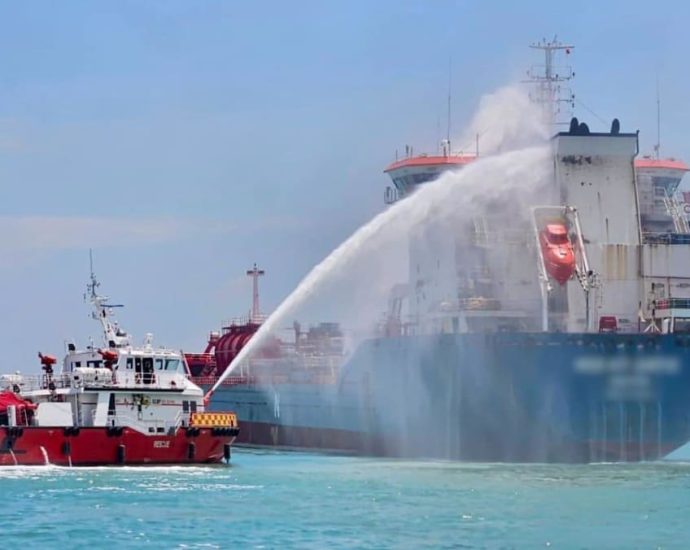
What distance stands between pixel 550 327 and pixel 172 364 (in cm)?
1090

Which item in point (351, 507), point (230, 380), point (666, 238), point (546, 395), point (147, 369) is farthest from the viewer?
point (230, 380)

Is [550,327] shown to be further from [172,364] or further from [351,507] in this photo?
[351,507]

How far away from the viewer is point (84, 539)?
30.0m

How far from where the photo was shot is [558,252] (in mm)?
45625

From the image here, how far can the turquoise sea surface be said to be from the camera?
1160 inches

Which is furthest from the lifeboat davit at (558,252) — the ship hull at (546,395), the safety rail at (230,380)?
the safety rail at (230,380)

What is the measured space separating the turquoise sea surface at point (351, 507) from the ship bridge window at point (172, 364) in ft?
11.2

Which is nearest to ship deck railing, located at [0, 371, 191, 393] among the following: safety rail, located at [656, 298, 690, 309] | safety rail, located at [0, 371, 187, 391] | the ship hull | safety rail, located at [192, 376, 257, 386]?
safety rail, located at [0, 371, 187, 391]

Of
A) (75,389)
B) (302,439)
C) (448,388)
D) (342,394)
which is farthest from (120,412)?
(302,439)

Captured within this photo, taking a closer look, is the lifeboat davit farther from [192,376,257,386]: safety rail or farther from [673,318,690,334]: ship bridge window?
[192,376,257,386]: safety rail

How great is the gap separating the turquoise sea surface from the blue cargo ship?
1.58 m

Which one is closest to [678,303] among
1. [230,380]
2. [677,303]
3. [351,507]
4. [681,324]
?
[677,303]

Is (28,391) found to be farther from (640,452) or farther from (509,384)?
(640,452)

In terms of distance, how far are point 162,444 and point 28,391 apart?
517 centimetres
